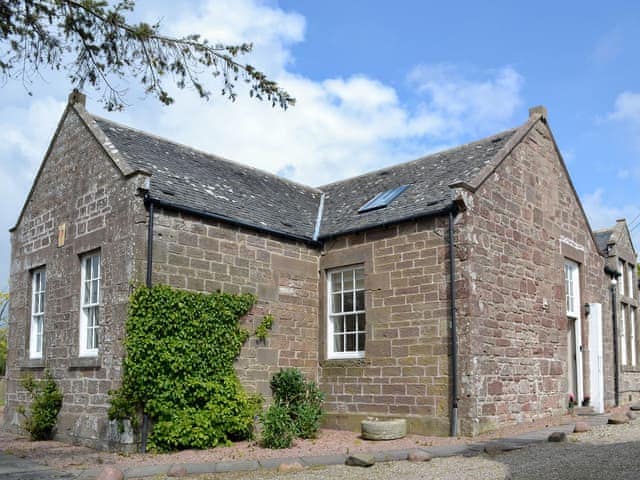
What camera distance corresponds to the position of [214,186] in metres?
15.0

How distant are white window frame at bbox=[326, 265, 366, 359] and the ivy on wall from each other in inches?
110

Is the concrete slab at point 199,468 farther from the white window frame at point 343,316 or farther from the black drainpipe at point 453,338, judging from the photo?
the white window frame at point 343,316

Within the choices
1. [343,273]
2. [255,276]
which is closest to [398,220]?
[343,273]

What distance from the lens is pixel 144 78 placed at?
8.35 metres

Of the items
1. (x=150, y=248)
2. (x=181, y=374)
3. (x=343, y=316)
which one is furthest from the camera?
(x=343, y=316)

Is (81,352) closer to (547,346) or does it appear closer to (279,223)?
(279,223)

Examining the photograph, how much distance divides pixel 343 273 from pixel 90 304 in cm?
568

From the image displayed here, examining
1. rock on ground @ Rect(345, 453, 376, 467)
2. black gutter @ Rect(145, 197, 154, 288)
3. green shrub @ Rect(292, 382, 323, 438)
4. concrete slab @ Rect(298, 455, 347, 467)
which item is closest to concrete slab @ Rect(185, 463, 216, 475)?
concrete slab @ Rect(298, 455, 347, 467)

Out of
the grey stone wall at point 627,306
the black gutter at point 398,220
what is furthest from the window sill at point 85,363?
the grey stone wall at point 627,306

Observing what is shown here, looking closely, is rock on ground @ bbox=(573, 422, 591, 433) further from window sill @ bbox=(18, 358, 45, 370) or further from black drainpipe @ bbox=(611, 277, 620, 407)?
window sill @ bbox=(18, 358, 45, 370)

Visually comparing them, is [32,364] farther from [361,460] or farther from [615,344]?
[615,344]

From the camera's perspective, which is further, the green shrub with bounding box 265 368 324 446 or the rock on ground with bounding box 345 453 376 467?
the green shrub with bounding box 265 368 324 446

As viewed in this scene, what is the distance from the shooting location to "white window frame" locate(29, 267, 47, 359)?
15.2 m

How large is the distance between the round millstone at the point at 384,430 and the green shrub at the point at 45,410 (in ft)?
20.8
